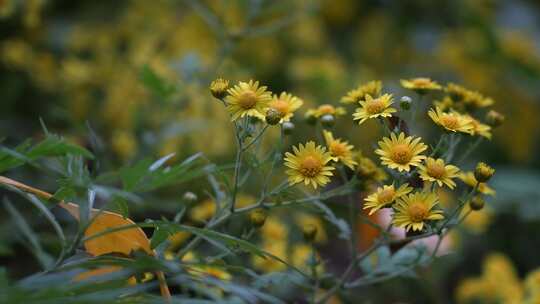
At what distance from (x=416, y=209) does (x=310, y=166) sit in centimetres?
12

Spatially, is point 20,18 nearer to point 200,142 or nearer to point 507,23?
point 200,142

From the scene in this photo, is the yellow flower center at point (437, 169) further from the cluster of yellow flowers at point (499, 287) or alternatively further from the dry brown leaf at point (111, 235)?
the cluster of yellow flowers at point (499, 287)

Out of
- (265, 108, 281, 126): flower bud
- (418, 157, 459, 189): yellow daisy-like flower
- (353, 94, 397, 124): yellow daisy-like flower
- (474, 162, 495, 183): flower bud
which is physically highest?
(353, 94, 397, 124): yellow daisy-like flower

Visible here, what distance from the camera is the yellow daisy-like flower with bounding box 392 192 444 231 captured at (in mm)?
743

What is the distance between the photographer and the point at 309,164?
78 centimetres

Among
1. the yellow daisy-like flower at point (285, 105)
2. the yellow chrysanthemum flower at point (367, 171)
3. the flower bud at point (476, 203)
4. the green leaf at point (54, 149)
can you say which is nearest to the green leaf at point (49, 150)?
the green leaf at point (54, 149)

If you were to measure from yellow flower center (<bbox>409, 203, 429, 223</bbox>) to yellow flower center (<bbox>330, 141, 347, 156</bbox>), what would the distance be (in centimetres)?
13

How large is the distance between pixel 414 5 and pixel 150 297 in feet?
7.18

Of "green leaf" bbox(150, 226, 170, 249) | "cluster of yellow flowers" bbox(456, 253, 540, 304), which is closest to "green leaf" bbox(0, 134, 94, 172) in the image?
"green leaf" bbox(150, 226, 170, 249)

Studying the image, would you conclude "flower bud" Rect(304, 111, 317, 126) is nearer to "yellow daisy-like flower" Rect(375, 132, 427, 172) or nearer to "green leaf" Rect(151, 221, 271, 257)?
"yellow daisy-like flower" Rect(375, 132, 427, 172)

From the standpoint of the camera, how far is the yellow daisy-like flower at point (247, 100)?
0.78 meters

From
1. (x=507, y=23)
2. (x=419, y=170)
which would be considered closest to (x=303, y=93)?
(x=507, y=23)

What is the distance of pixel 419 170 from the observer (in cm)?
77

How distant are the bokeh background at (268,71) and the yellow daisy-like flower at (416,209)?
581mm
